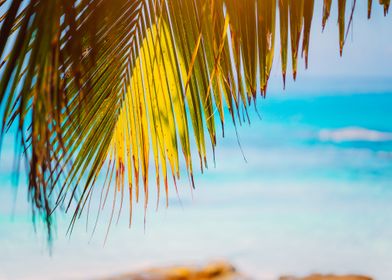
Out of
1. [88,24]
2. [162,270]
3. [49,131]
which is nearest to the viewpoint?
[49,131]

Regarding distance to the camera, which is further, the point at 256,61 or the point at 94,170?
the point at 94,170

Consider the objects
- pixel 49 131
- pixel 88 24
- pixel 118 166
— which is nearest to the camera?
pixel 49 131

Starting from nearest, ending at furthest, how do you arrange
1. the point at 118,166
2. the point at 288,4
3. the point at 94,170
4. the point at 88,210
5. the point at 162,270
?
the point at 288,4 < the point at 88,210 < the point at 94,170 < the point at 118,166 < the point at 162,270

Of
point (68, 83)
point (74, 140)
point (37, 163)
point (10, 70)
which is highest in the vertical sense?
point (68, 83)

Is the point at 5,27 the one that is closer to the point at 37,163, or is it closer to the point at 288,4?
the point at 37,163

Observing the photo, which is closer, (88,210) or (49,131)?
(49,131)

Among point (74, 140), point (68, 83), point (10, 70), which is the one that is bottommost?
point (10, 70)

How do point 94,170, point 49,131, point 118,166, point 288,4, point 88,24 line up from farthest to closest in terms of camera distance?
point 118,166
point 94,170
point 288,4
point 88,24
point 49,131

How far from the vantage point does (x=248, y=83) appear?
148 cm

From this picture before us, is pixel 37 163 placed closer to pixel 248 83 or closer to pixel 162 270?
pixel 248 83

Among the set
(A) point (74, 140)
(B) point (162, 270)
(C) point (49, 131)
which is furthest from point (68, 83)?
(B) point (162, 270)

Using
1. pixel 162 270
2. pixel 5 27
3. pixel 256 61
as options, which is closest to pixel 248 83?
pixel 256 61

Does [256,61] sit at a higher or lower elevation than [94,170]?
higher

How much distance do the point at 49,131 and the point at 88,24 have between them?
371 millimetres
